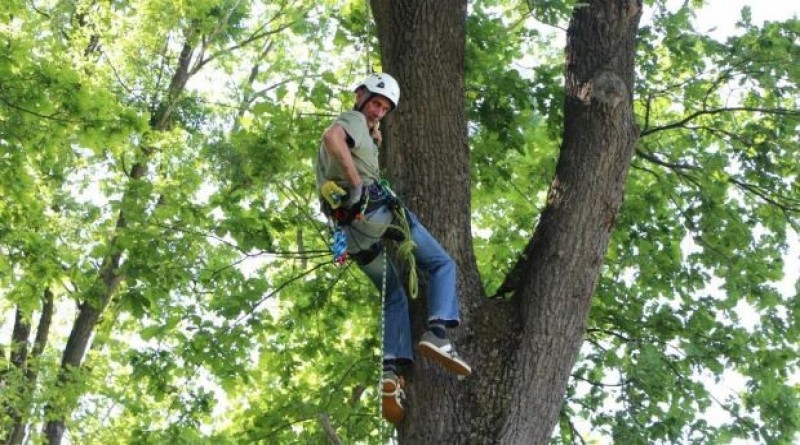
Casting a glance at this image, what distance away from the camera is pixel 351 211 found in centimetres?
476

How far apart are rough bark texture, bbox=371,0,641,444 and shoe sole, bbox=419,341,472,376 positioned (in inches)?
4.6

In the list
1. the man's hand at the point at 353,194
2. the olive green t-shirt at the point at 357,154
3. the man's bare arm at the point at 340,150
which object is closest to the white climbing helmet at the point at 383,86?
the olive green t-shirt at the point at 357,154

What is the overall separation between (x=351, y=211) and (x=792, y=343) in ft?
15.4

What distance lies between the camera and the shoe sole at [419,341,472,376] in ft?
13.9

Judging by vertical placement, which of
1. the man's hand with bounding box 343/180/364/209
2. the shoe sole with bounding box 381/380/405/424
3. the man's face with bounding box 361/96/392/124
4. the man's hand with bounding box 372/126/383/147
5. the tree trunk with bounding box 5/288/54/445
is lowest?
the shoe sole with bounding box 381/380/405/424

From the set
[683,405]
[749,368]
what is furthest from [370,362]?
[749,368]

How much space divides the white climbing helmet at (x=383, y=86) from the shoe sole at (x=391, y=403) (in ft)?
4.57

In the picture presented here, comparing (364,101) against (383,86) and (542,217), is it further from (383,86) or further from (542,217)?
(542,217)

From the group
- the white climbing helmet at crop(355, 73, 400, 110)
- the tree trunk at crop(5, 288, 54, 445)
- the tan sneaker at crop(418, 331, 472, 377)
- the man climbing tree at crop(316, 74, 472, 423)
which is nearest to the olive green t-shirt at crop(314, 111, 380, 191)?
the man climbing tree at crop(316, 74, 472, 423)

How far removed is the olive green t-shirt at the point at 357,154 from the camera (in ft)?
15.4

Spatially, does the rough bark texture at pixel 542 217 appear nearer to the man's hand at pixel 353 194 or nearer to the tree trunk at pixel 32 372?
the man's hand at pixel 353 194

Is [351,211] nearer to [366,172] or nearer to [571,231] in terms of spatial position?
[366,172]

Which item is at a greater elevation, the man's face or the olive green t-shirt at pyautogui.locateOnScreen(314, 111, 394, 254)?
the man's face

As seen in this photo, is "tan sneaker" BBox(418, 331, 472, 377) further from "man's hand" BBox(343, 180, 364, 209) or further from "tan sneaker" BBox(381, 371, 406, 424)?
"man's hand" BBox(343, 180, 364, 209)
